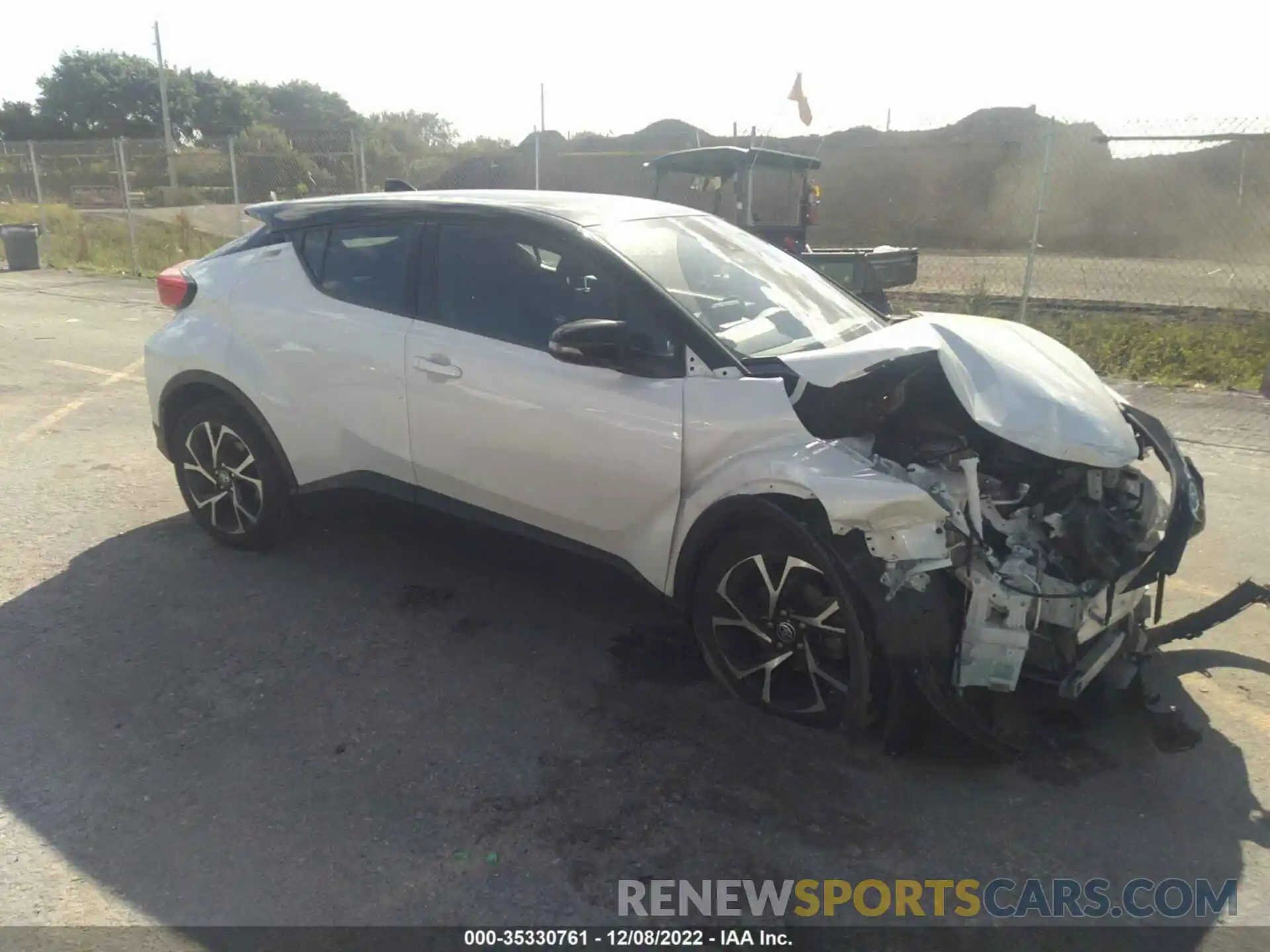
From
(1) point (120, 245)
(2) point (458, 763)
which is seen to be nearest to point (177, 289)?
(2) point (458, 763)

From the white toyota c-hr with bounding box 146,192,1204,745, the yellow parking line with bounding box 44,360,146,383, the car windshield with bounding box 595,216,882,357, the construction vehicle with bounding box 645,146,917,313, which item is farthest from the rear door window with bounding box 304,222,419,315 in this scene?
the construction vehicle with bounding box 645,146,917,313

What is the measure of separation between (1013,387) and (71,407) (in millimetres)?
7033

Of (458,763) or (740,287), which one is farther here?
(740,287)

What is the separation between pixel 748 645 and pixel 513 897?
121 cm

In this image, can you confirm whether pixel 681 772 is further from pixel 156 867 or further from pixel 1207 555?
pixel 1207 555

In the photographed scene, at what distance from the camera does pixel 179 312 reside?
15.7ft

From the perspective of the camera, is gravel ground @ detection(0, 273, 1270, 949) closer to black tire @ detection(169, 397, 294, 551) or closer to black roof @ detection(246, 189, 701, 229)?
black tire @ detection(169, 397, 294, 551)

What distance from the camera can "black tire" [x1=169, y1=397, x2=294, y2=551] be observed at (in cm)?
455

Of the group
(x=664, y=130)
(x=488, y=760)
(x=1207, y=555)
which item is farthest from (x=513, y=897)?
(x=664, y=130)

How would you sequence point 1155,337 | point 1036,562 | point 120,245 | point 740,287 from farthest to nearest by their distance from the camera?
point 120,245, point 1155,337, point 740,287, point 1036,562

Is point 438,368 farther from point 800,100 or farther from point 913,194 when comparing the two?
point 913,194

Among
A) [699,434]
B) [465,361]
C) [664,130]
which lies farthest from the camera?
[664,130]

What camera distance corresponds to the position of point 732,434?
3.27 meters

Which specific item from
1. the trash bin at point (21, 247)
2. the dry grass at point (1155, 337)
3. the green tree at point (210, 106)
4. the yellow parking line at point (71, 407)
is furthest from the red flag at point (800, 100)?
the green tree at point (210, 106)
